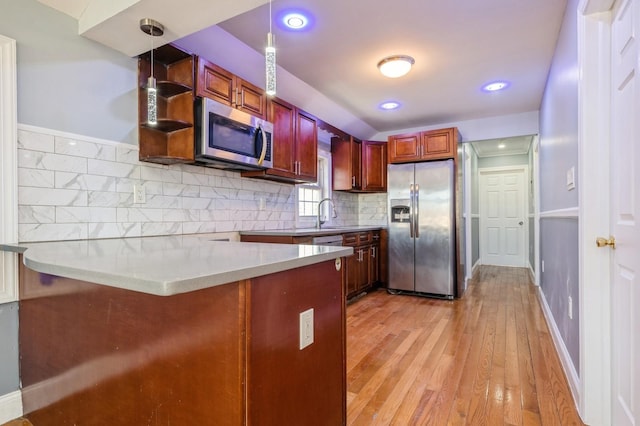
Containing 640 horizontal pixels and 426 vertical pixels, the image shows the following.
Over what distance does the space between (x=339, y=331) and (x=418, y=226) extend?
320 centimetres

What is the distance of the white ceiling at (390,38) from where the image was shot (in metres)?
1.75

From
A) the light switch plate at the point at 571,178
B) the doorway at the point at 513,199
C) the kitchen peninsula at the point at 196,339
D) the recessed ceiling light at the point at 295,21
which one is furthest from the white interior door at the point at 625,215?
the doorway at the point at 513,199

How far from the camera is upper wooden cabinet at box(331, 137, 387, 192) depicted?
4480 millimetres

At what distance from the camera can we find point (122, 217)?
2.04m

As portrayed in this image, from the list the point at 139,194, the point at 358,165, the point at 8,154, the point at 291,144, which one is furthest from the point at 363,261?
the point at 8,154

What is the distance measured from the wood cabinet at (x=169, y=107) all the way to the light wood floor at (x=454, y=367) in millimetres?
1944

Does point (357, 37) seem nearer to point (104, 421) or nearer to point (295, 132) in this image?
point (295, 132)

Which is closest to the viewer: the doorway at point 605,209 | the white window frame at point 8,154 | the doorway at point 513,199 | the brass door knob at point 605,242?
the doorway at point 605,209

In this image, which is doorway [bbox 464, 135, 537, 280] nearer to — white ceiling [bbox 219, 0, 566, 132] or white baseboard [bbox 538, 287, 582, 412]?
white ceiling [bbox 219, 0, 566, 132]

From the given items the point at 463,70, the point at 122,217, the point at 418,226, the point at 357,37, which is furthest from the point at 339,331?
the point at 418,226

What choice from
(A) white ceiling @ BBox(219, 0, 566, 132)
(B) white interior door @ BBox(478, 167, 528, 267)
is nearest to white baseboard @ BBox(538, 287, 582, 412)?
(A) white ceiling @ BBox(219, 0, 566, 132)

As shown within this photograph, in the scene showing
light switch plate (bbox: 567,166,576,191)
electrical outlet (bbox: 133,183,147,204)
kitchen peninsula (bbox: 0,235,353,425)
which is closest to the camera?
kitchen peninsula (bbox: 0,235,353,425)

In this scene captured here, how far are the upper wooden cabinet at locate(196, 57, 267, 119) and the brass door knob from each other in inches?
96.4

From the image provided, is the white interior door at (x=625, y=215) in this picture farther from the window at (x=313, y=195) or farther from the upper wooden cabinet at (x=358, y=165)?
the upper wooden cabinet at (x=358, y=165)
